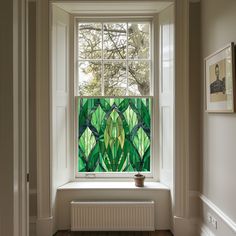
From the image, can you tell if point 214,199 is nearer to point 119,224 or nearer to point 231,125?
point 231,125

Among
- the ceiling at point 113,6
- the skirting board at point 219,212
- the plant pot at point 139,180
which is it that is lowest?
the skirting board at point 219,212

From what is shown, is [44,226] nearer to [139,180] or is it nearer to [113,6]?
[139,180]

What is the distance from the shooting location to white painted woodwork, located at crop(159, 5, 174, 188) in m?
3.16

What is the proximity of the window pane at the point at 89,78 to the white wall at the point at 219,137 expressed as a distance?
1.28 m

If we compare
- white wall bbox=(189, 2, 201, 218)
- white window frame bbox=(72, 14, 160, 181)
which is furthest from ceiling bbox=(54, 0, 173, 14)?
white wall bbox=(189, 2, 201, 218)

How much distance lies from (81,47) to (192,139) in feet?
5.57

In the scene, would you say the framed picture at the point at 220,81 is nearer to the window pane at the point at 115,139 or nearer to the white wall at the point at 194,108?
the white wall at the point at 194,108

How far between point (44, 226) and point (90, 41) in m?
2.16

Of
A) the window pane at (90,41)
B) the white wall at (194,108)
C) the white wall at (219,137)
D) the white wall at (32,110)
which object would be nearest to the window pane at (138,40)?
the window pane at (90,41)

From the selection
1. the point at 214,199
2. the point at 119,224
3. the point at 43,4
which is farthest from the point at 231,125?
the point at 43,4

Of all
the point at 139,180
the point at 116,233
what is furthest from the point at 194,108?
the point at 116,233

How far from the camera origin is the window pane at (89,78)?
3.58 metres

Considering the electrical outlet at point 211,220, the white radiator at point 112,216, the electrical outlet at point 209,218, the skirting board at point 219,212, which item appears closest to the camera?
the skirting board at point 219,212

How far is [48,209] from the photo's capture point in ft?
10.2
